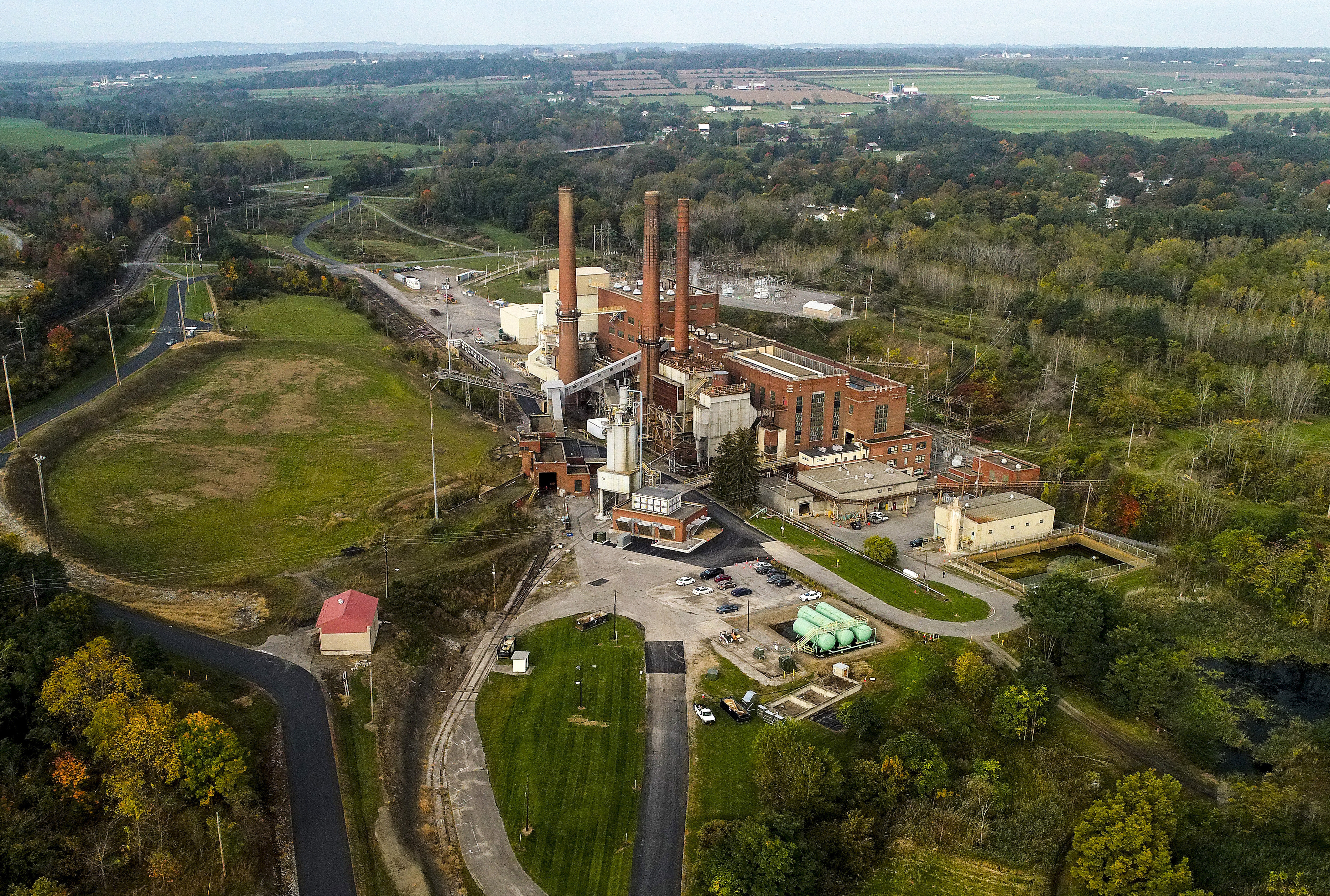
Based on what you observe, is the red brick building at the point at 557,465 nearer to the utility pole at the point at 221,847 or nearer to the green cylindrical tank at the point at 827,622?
the green cylindrical tank at the point at 827,622

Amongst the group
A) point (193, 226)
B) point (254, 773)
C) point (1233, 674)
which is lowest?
point (1233, 674)

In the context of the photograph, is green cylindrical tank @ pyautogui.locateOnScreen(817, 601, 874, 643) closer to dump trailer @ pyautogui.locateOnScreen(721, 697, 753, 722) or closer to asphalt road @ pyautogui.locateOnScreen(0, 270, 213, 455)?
dump trailer @ pyautogui.locateOnScreen(721, 697, 753, 722)

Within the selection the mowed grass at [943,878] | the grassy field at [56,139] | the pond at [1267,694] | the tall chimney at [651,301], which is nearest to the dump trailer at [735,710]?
the mowed grass at [943,878]

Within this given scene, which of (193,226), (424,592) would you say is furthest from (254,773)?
(193,226)

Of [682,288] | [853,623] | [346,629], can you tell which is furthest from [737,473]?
[346,629]

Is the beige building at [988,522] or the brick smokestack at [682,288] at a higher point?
the brick smokestack at [682,288]

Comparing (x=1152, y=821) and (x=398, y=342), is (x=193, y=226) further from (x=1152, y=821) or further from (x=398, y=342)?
(x=1152, y=821)
